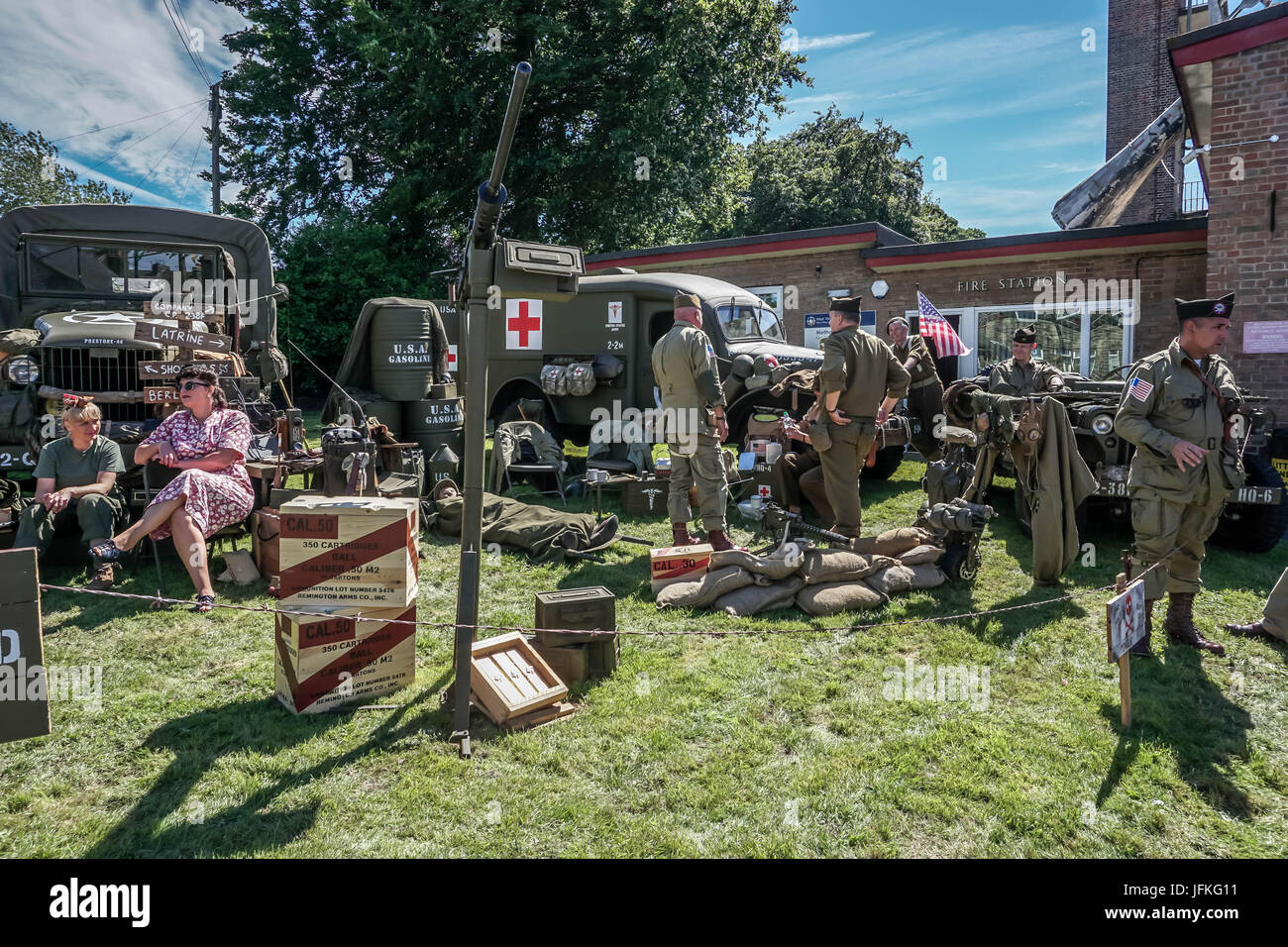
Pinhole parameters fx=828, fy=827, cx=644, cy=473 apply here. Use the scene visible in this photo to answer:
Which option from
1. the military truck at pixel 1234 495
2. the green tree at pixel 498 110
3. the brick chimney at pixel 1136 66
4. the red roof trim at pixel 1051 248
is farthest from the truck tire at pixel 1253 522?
the brick chimney at pixel 1136 66

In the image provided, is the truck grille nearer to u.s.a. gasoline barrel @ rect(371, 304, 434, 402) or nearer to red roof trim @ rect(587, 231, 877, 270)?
u.s.a. gasoline barrel @ rect(371, 304, 434, 402)


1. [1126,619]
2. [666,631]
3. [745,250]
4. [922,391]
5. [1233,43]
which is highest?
[1233,43]

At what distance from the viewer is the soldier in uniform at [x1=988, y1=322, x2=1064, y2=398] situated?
24.9 ft

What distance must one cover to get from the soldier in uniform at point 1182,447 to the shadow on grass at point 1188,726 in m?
0.26

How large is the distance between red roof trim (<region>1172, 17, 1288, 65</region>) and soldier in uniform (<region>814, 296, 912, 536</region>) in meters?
6.44

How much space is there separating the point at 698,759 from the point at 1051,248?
12.6 metres

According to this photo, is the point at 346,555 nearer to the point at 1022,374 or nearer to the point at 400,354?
the point at 400,354

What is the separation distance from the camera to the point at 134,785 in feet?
11.0

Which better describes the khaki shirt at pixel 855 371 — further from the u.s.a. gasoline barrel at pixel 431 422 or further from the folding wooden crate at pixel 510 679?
the u.s.a. gasoline barrel at pixel 431 422

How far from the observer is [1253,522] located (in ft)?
22.6

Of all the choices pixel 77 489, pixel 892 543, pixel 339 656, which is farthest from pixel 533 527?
pixel 77 489
